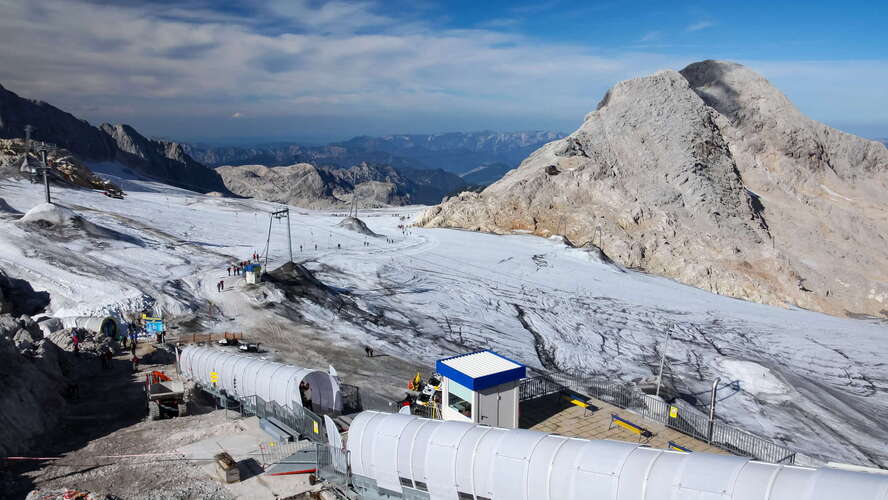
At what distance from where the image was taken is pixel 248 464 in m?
16.2

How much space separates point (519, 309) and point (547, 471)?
113 feet

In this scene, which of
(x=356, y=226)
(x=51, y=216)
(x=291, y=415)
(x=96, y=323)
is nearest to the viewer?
(x=291, y=415)

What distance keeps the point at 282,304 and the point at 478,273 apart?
862 inches

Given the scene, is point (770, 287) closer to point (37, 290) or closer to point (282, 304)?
point (282, 304)

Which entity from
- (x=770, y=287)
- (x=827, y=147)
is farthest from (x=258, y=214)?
(x=827, y=147)

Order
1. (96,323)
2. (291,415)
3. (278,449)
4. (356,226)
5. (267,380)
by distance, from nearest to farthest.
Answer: (278,449), (291,415), (267,380), (96,323), (356,226)

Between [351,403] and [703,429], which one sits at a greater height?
[703,429]

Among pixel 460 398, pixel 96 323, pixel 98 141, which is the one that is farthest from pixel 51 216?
pixel 98 141

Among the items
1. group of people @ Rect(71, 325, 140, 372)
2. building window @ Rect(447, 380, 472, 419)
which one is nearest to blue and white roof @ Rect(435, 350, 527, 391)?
building window @ Rect(447, 380, 472, 419)

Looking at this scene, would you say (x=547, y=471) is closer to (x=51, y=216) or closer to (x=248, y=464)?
(x=248, y=464)

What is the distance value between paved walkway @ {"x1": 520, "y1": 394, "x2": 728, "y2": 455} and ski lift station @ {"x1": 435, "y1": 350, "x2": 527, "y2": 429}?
1.14 meters

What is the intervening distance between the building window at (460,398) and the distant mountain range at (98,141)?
145 meters

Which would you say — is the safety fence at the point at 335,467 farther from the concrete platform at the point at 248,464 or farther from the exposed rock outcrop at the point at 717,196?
the exposed rock outcrop at the point at 717,196

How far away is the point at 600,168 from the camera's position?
246ft
